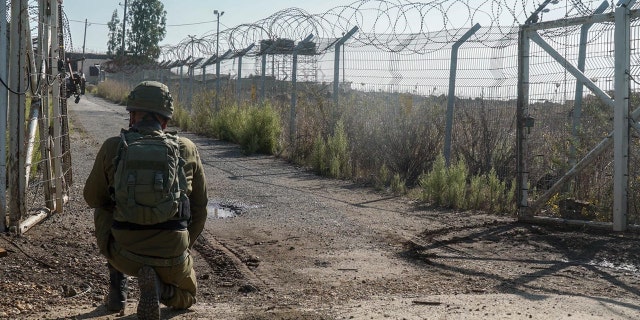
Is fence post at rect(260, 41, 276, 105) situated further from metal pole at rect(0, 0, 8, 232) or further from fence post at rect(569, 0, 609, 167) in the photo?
metal pole at rect(0, 0, 8, 232)

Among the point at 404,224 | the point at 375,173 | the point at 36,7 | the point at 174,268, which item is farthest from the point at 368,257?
the point at 375,173

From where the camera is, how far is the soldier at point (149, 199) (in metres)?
4.38

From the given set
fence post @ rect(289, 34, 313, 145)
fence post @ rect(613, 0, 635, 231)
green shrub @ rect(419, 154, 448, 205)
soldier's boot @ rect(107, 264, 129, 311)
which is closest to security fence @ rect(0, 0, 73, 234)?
soldier's boot @ rect(107, 264, 129, 311)

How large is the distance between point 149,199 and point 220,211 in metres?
5.37

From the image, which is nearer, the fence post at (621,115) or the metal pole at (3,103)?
the metal pole at (3,103)

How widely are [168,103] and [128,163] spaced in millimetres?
565

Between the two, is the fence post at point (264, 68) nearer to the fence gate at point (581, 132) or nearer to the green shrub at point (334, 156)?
the green shrub at point (334, 156)

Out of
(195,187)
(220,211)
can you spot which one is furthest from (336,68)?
(195,187)

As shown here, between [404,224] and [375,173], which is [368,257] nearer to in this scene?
[404,224]

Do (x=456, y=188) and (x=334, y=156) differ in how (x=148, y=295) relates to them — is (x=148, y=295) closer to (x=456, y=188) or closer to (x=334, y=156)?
(x=456, y=188)

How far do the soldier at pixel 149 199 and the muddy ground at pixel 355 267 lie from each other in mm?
575

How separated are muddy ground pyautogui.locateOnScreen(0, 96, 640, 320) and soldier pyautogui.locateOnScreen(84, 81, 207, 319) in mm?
575

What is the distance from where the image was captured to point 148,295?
177 inches

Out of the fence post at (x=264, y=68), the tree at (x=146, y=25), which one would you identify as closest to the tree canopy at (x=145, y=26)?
the tree at (x=146, y=25)
